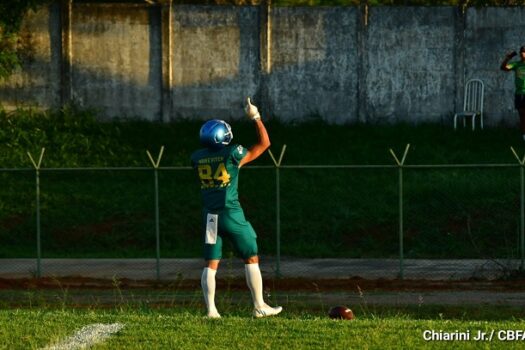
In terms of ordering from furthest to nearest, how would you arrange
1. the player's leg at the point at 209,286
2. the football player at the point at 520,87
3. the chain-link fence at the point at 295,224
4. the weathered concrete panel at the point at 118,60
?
A: 1. the weathered concrete panel at the point at 118,60
2. the football player at the point at 520,87
3. the chain-link fence at the point at 295,224
4. the player's leg at the point at 209,286

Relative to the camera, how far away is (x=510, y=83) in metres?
28.7

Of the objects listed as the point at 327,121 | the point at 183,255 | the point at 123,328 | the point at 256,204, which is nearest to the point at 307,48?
the point at 327,121

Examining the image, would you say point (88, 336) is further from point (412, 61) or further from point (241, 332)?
point (412, 61)

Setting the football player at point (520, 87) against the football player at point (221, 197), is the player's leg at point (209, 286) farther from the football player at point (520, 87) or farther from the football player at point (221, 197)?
the football player at point (520, 87)

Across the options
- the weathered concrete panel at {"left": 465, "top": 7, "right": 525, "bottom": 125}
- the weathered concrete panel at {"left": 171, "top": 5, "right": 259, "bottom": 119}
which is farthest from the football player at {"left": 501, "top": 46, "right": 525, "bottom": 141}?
the weathered concrete panel at {"left": 171, "top": 5, "right": 259, "bottom": 119}

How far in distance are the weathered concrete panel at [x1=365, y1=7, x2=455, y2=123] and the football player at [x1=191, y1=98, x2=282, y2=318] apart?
624 inches

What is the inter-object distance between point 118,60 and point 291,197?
6.71 meters

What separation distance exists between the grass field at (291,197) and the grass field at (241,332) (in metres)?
8.04

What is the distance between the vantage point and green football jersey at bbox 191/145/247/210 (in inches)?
515

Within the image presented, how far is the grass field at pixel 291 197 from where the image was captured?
72.9 ft

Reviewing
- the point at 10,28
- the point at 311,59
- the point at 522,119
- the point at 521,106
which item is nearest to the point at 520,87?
the point at 521,106

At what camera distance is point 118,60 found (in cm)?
2872

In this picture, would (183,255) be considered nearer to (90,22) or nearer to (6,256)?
(6,256)

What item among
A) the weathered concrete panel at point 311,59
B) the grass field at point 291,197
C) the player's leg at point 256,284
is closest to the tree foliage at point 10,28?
the grass field at point 291,197
